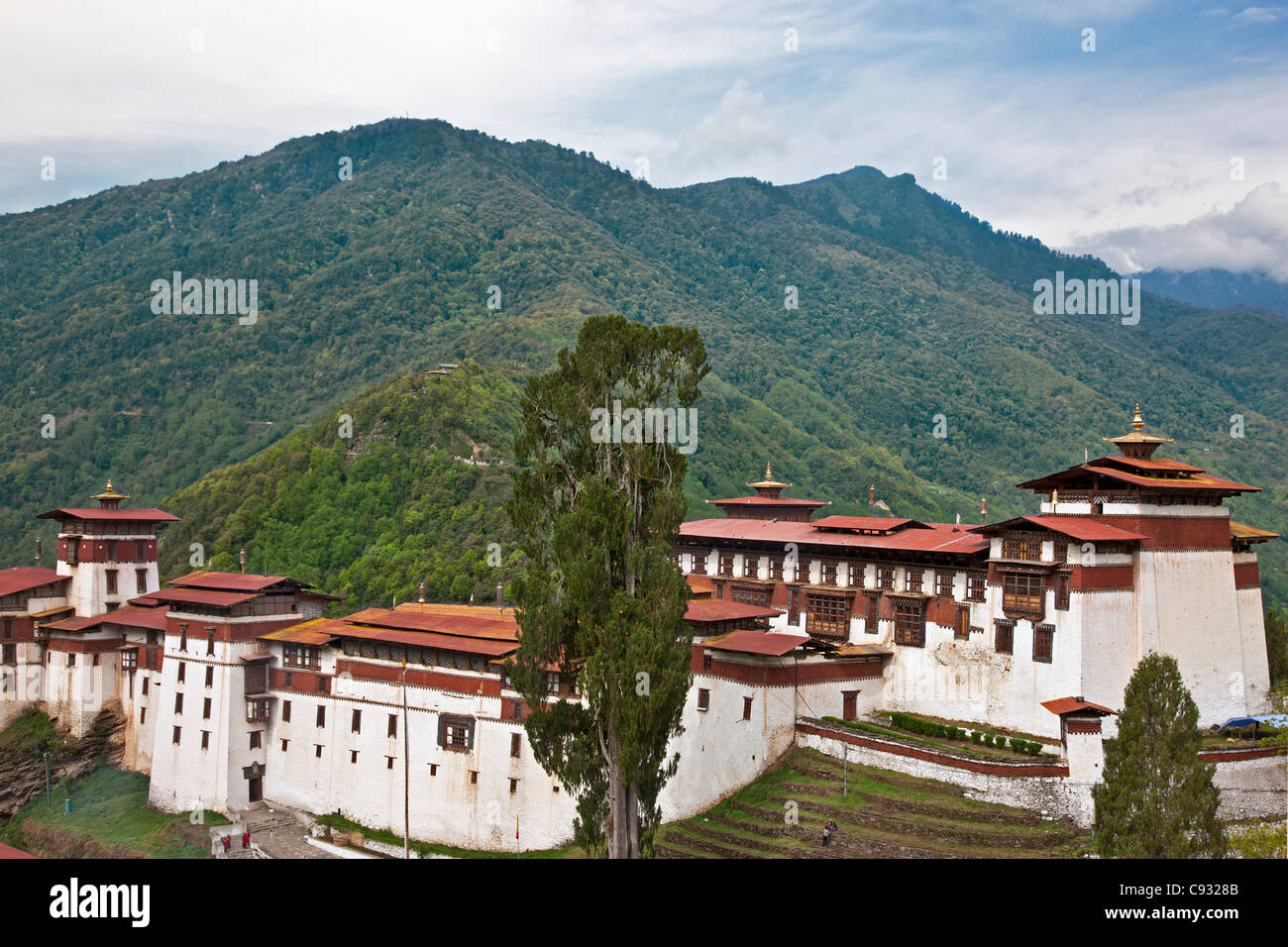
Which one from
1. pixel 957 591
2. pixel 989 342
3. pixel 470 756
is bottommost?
pixel 470 756

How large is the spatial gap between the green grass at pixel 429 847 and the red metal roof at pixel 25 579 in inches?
919

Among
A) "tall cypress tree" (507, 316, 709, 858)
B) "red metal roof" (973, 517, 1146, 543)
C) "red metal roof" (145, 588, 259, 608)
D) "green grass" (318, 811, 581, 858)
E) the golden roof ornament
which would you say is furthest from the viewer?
"red metal roof" (145, 588, 259, 608)

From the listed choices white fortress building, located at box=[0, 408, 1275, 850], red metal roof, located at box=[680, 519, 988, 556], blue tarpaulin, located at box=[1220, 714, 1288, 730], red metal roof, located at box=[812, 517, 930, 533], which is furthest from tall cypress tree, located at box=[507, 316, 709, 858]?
blue tarpaulin, located at box=[1220, 714, 1288, 730]

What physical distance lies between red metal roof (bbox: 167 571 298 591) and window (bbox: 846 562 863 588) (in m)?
24.4

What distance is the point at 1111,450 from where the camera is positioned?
145500mm

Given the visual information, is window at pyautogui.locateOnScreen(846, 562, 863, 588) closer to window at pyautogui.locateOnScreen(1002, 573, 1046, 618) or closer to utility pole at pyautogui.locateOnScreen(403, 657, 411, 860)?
window at pyautogui.locateOnScreen(1002, 573, 1046, 618)

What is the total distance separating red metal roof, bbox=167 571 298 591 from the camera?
5047 centimetres

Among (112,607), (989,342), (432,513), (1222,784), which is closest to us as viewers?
(1222,784)

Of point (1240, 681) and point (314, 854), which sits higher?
point (1240, 681)

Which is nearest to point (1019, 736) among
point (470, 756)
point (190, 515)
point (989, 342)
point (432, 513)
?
point (470, 756)

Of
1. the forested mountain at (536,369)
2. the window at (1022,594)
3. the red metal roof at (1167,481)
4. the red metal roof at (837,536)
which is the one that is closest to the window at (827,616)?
the red metal roof at (837,536)

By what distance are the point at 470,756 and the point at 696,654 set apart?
31.1 feet

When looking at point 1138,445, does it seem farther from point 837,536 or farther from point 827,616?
Answer: point 827,616
